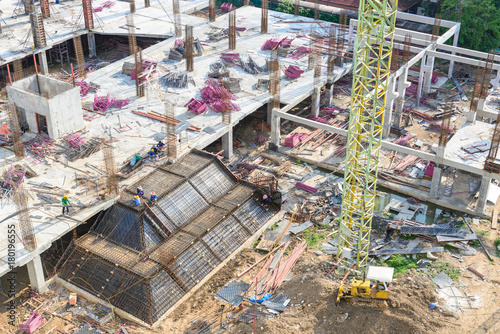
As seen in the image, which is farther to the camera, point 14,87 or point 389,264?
point 14,87

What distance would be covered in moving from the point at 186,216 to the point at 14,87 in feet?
48.7

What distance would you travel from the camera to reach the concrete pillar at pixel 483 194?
38097mm

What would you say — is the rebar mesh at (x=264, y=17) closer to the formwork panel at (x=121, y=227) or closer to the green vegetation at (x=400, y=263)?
the formwork panel at (x=121, y=227)

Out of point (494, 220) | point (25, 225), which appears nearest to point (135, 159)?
point (25, 225)

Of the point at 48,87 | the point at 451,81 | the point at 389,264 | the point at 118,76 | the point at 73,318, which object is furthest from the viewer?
the point at 451,81

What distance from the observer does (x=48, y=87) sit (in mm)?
42781

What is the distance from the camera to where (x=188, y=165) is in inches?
1559

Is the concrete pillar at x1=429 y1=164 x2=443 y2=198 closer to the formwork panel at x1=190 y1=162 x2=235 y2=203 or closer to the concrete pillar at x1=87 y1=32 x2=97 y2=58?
the formwork panel at x1=190 y1=162 x2=235 y2=203

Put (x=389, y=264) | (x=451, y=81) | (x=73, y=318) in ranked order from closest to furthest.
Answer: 1. (x=73, y=318)
2. (x=389, y=264)
3. (x=451, y=81)

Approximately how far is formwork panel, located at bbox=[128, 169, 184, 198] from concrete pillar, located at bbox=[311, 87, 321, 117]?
15113 millimetres

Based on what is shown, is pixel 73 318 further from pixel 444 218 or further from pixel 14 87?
pixel 444 218

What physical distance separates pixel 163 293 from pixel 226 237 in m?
5.63

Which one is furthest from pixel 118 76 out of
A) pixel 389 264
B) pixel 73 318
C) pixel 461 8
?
pixel 461 8

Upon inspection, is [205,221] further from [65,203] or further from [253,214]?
[65,203]
